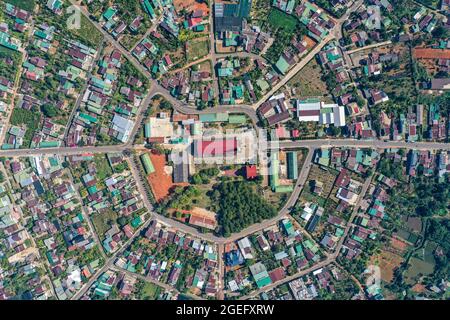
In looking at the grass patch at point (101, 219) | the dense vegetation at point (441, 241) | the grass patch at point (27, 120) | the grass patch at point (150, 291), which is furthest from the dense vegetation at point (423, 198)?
the grass patch at point (27, 120)

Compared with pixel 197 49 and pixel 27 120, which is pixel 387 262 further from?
pixel 27 120

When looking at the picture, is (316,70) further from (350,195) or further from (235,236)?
(235,236)

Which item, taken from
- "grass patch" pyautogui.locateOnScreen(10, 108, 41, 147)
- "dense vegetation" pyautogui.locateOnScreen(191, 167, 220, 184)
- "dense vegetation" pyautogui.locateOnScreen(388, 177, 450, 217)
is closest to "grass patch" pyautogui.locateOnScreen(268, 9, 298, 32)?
"dense vegetation" pyautogui.locateOnScreen(191, 167, 220, 184)

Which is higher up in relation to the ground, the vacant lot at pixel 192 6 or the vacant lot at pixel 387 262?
the vacant lot at pixel 192 6

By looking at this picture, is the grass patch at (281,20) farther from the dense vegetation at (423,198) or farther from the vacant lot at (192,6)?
the dense vegetation at (423,198)

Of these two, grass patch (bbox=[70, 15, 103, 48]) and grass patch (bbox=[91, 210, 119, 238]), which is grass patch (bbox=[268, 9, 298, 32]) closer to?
grass patch (bbox=[70, 15, 103, 48])
